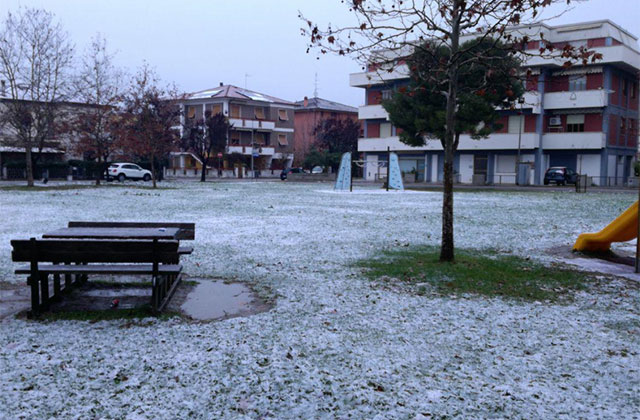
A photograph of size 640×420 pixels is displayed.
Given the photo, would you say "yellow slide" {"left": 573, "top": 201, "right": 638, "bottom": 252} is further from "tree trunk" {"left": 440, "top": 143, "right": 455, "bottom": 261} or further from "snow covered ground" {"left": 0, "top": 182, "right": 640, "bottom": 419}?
"tree trunk" {"left": 440, "top": 143, "right": 455, "bottom": 261}

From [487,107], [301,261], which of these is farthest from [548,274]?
[487,107]

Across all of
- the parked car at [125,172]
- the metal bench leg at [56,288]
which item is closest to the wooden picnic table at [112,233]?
the metal bench leg at [56,288]

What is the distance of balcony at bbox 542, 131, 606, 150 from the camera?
49062 mm

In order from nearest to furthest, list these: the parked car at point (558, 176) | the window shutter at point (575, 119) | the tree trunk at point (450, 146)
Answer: the tree trunk at point (450, 146)
the parked car at point (558, 176)
the window shutter at point (575, 119)

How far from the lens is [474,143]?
54594mm

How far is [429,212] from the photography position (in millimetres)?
19984

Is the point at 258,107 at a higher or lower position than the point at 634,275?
higher

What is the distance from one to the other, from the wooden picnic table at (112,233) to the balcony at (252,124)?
6962 centimetres

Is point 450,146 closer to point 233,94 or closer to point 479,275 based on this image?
point 479,275

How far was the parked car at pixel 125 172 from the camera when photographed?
49938 mm

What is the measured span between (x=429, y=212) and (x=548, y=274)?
11452 mm

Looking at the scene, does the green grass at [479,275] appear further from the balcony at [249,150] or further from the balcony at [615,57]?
the balcony at [249,150]

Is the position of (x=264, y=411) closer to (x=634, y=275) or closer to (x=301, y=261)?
(x=301, y=261)

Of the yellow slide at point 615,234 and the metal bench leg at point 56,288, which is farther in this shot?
the yellow slide at point 615,234
